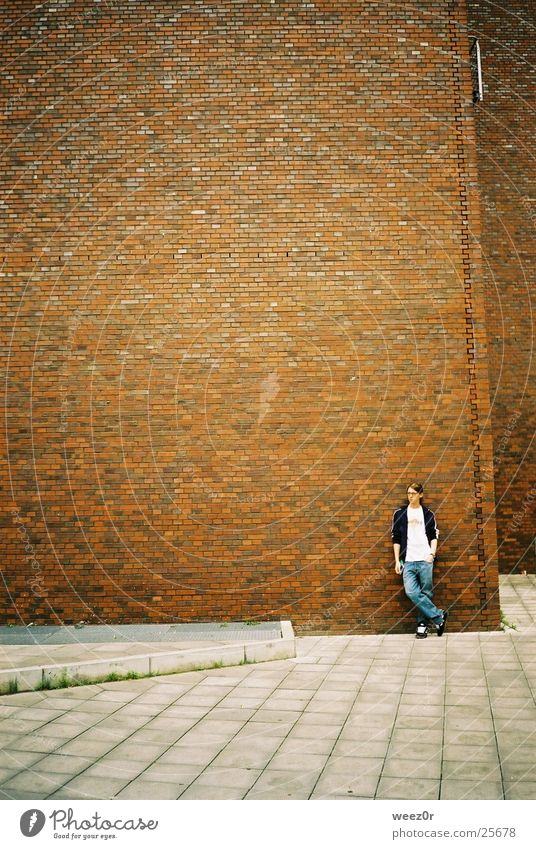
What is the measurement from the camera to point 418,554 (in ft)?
24.1

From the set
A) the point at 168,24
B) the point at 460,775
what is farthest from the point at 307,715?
the point at 168,24

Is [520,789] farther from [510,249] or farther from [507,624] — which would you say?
[510,249]

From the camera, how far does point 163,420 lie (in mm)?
7914

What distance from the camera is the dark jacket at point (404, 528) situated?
7449mm

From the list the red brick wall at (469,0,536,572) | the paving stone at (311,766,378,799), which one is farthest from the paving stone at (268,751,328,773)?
the red brick wall at (469,0,536,572)

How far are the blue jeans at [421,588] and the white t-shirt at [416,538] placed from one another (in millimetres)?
73

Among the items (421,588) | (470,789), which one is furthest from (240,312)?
(470,789)

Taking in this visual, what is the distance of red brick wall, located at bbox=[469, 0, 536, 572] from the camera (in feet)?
37.1

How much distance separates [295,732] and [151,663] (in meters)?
2.08

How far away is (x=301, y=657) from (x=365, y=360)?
373cm

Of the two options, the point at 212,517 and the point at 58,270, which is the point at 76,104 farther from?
the point at 212,517

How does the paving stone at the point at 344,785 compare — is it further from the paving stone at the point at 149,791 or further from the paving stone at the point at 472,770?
the paving stone at the point at 149,791

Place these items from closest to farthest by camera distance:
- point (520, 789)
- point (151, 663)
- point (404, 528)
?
point (520, 789) → point (151, 663) → point (404, 528)

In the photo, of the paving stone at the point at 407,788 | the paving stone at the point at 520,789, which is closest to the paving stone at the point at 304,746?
the paving stone at the point at 407,788
